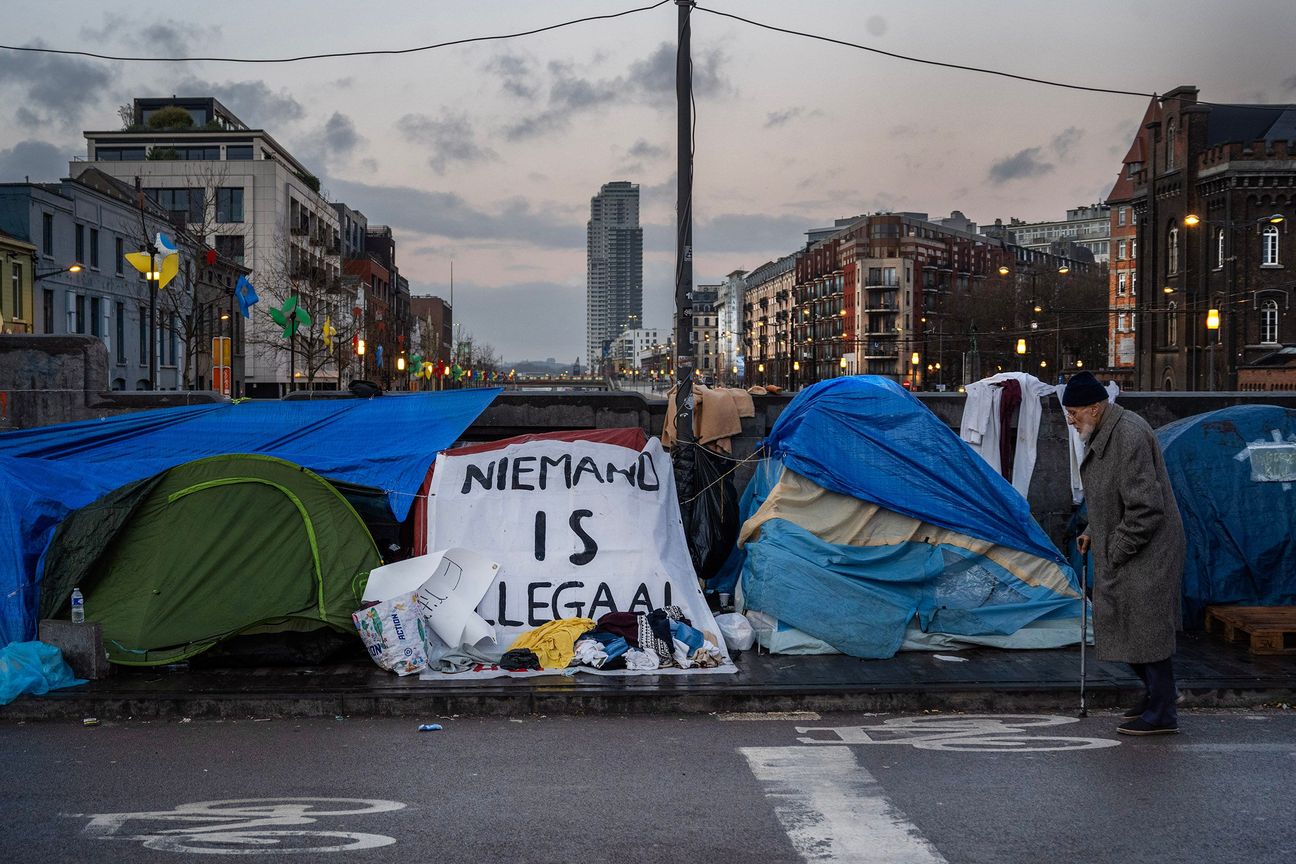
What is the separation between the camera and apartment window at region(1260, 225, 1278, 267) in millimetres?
62094

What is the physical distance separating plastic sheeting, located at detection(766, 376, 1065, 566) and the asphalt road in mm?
2288

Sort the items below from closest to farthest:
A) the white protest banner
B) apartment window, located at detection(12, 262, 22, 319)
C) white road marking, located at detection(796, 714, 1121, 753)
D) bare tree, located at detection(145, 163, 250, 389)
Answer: white road marking, located at detection(796, 714, 1121, 753)
the white protest banner
apartment window, located at detection(12, 262, 22, 319)
bare tree, located at detection(145, 163, 250, 389)

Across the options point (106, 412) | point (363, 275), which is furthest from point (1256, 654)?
point (363, 275)

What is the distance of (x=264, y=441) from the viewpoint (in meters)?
10.1

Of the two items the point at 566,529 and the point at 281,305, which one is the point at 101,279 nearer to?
the point at 281,305

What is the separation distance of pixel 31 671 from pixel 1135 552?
719cm

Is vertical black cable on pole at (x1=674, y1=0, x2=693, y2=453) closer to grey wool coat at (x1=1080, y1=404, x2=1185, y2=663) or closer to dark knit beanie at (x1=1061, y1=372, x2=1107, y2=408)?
dark knit beanie at (x1=1061, y1=372, x2=1107, y2=408)

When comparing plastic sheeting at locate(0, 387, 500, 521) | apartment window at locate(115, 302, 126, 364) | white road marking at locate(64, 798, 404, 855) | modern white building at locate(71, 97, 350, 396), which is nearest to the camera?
white road marking at locate(64, 798, 404, 855)

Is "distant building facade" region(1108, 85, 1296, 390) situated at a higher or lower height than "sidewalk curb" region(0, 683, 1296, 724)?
higher

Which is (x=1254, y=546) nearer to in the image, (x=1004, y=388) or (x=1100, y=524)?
(x=1004, y=388)

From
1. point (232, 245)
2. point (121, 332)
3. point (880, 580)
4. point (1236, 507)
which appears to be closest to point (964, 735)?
point (880, 580)

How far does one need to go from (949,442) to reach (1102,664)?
2.21 metres

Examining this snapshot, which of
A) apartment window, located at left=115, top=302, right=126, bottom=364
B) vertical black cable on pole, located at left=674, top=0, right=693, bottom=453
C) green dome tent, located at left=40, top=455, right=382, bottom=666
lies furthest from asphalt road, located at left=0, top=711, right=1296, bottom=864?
apartment window, located at left=115, top=302, right=126, bottom=364

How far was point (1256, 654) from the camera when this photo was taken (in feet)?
28.1
